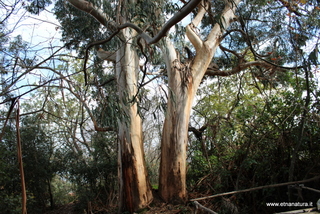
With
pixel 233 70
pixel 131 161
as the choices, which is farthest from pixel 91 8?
pixel 233 70

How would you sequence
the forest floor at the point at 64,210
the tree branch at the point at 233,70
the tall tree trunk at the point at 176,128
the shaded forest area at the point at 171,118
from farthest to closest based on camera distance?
the forest floor at the point at 64,210 → the tree branch at the point at 233,70 → the tall tree trunk at the point at 176,128 → the shaded forest area at the point at 171,118

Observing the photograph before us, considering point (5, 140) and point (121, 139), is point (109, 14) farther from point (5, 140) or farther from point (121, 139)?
point (5, 140)

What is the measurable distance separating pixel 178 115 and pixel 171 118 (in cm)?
16

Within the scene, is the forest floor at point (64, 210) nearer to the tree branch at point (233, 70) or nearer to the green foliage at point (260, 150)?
the green foliage at point (260, 150)

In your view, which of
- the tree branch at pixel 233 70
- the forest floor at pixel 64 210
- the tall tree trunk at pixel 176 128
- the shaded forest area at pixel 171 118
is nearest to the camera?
the shaded forest area at pixel 171 118

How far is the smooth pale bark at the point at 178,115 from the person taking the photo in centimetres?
556

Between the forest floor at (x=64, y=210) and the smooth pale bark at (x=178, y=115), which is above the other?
the smooth pale bark at (x=178, y=115)

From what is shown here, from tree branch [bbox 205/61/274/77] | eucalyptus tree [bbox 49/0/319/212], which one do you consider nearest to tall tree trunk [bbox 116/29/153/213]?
eucalyptus tree [bbox 49/0/319/212]

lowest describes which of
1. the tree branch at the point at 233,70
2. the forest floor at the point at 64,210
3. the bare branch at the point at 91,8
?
the forest floor at the point at 64,210

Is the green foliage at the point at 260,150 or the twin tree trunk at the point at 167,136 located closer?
the green foliage at the point at 260,150

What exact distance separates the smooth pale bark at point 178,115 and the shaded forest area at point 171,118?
0.02 m

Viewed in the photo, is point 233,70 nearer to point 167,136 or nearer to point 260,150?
point 260,150

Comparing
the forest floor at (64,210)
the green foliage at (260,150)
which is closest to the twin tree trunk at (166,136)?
the green foliage at (260,150)

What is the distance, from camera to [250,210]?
525 centimetres
